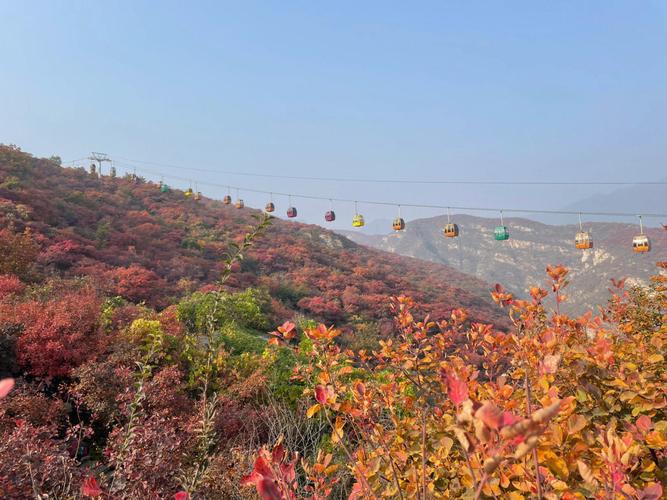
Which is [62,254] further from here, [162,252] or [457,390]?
[457,390]

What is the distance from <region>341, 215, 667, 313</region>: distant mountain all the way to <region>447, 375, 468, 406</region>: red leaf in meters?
32.2

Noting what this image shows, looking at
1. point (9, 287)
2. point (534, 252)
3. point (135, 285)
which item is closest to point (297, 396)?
point (9, 287)

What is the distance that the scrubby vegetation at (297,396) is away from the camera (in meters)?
1.39

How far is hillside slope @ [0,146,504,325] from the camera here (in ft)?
37.3

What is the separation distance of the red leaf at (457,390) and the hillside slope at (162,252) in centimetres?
1031

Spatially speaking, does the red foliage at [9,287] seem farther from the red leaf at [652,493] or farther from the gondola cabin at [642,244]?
the gondola cabin at [642,244]

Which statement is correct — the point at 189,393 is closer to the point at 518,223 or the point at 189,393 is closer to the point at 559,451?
the point at 559,451

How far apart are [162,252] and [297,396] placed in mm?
12158

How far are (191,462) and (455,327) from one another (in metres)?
2.65

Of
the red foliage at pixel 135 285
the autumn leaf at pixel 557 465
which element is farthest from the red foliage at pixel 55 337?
the autumn leaf at pixel 557 465

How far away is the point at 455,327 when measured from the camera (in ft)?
11.3

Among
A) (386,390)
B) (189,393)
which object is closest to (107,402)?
(189,393)

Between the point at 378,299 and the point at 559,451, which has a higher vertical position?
the point at 559,451

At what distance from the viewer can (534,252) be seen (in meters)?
70.5
